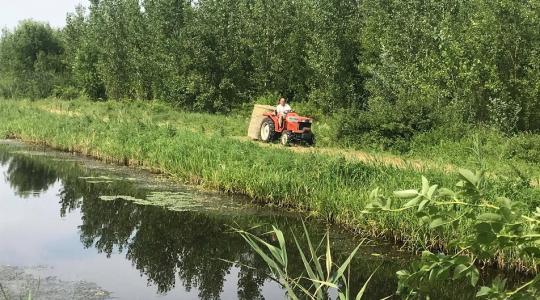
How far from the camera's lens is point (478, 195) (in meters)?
1.61

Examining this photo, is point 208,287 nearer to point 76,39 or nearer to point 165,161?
point 165,161

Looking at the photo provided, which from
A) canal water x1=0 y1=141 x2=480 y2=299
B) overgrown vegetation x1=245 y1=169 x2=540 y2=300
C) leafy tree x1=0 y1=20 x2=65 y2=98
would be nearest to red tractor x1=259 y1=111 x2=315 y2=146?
canal water x1=0 y1=141 x2=480 y2=299

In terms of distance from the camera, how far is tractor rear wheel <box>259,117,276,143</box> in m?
16.3

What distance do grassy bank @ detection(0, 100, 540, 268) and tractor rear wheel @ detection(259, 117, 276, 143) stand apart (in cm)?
220

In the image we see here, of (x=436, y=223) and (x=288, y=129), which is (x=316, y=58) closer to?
Result: (x=288, y=129)

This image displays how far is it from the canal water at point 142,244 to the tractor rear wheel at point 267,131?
4.11m

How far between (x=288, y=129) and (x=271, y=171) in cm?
496

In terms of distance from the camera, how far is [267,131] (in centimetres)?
1653

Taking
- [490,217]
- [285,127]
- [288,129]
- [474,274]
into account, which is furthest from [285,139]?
[490,217]

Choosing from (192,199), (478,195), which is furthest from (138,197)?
(478,195)

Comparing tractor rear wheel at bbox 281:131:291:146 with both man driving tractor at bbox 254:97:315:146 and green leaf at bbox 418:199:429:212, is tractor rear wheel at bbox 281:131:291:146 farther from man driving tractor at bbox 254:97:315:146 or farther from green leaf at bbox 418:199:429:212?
green leaf at bbox 418:199:429:212

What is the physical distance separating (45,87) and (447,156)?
3292 centimetres

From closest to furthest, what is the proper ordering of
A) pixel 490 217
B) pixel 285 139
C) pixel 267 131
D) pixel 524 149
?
pixel 490 217 → pixel 524 149 → pixel 285 139 → pixel 267 131

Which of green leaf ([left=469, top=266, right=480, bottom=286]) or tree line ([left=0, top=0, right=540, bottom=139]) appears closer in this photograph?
green leaf ([left=469, top=266, right=480, bottom=286])
